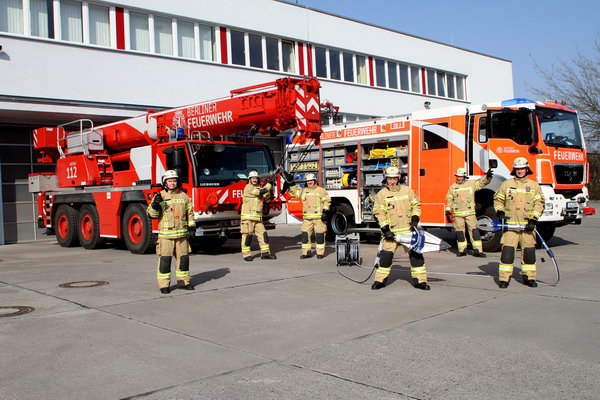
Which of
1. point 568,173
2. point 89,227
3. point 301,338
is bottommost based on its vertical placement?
point 301,338

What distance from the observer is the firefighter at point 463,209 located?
38.3ft

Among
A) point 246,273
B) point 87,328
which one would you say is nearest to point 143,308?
point 87,328

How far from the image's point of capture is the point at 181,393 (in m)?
4.21

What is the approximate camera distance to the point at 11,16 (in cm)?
1588

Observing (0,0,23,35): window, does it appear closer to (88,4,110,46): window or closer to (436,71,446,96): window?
(88,4,110,46): window

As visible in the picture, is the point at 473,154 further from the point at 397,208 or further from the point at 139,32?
the point at 139,32

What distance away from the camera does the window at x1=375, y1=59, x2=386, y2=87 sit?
2600cm

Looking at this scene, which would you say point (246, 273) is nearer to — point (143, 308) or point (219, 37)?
point (143, 308)

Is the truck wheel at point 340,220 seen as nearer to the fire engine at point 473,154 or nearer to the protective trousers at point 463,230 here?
the fire engine at point 473,154

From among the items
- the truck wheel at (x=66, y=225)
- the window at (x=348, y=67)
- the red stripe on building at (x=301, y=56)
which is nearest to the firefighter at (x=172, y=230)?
the truck wheel at (x=66, y=225)

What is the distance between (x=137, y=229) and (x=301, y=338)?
8.26 metres

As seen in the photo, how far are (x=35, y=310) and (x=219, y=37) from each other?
1492 centimetres

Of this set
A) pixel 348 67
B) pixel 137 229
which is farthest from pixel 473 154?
pixel 348 67

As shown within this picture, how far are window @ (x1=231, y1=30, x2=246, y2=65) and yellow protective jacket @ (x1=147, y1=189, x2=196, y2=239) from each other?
13.2m
